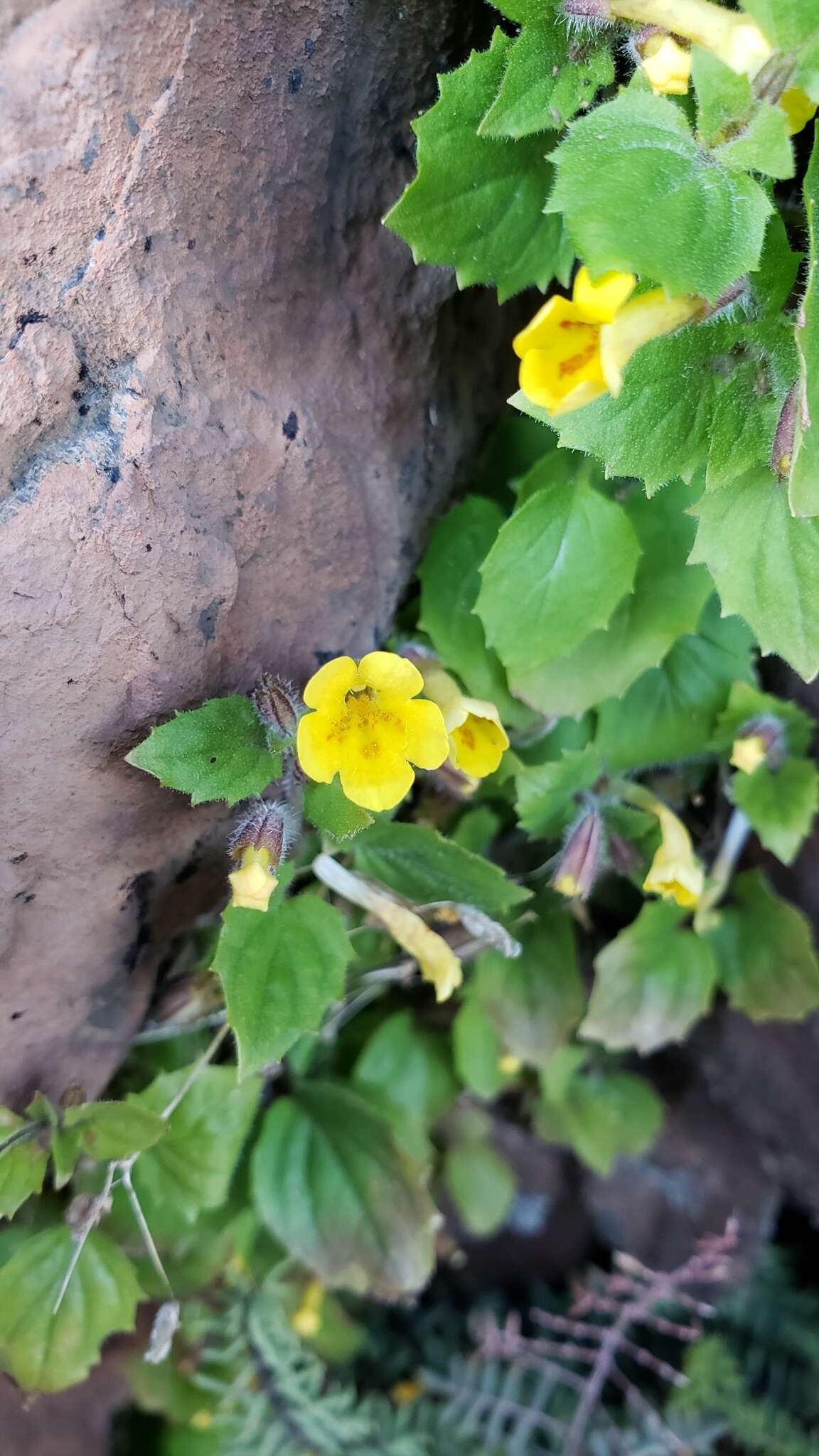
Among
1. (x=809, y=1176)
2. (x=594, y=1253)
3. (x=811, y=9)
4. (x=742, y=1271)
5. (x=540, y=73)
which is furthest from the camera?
(x=594, y=1253)

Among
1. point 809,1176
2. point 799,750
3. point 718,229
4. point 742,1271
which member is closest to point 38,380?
point 718,229

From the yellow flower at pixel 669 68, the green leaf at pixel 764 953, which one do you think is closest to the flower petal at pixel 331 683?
the yellow flower at pixel 669 68

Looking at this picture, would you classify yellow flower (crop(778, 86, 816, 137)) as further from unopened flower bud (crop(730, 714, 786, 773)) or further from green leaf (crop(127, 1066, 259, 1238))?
green leaf (crop(127, 1066, 259, 1238))

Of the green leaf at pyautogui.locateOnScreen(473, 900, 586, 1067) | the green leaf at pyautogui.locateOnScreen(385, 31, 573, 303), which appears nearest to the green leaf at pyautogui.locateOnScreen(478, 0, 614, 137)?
the green leaf at pyautogui.locateOnScreen(385, 31, 573, 303)

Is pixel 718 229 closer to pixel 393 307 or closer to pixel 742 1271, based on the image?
pixel 393 307

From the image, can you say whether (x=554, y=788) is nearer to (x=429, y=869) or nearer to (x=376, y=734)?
(x=429, y=869)

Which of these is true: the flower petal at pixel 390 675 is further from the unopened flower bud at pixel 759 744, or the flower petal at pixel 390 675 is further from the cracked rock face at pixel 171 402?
the unopened flower bud at pixel 759 744
